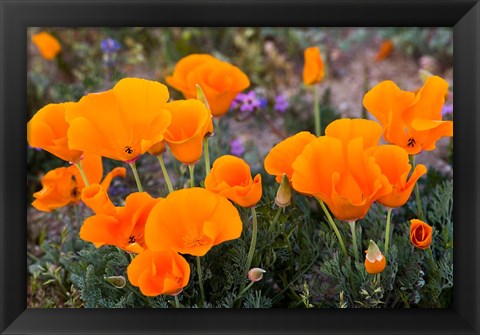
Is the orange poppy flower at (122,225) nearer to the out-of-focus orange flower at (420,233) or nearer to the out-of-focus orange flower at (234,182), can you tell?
the out-of-focus orange flower at (234,182)

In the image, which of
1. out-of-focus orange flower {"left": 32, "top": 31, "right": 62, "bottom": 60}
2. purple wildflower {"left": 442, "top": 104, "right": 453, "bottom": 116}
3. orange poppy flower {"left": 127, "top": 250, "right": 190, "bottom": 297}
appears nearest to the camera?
orange poppy flower {"left": 127, "top": 250, "right": 190, "bottom": 297}

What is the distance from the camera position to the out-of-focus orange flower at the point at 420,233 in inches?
51.1

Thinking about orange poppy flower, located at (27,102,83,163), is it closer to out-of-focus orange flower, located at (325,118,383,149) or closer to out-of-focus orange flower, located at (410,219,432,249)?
out-of-focus orange flower, located at (325,118,383,149)

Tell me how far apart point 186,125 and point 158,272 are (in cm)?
25

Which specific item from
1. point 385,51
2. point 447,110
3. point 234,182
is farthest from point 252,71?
point 234,182

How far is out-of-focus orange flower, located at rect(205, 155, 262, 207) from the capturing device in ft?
3.95

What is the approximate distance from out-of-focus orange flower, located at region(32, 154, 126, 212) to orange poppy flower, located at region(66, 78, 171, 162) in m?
0.22

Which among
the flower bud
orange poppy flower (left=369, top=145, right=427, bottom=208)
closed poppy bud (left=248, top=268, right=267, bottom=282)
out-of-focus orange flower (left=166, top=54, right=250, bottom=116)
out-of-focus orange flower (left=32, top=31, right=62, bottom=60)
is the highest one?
out-of-focus orange flower (left=32, top=31, right=62, bottom=60)

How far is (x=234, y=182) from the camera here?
4.06 feet

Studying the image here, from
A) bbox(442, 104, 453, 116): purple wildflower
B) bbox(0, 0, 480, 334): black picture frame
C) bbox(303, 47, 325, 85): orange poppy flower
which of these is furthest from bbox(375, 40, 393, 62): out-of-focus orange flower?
bbox(0, 0, 480, 334): black picture frame

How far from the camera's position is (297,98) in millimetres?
2414

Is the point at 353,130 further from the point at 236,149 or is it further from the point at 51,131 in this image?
the point at 236,149
